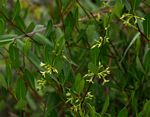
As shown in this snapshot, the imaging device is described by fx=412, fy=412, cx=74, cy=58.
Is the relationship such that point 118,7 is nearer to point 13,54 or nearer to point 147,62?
point 147,62

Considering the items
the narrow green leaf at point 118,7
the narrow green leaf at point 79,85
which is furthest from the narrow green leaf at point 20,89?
the narrow green leaf at point 118,7

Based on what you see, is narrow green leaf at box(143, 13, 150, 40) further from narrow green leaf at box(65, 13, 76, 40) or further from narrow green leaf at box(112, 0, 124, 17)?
narrow green leaf at box(65, 13, 76, 40)

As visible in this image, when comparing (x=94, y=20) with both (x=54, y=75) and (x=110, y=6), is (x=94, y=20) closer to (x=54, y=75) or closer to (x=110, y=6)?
(x=110, y=6)

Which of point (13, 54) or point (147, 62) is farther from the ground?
point (13, 54)

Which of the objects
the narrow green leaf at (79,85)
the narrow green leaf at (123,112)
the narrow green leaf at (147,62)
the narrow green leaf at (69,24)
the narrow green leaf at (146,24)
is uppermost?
the narrow green leaf at (69,24)

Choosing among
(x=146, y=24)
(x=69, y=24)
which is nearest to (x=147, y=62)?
(x=146, y=24)

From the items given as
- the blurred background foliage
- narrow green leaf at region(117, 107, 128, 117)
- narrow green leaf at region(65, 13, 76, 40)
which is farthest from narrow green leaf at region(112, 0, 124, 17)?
narrow green leaf at region(117, 107, 128, 117)

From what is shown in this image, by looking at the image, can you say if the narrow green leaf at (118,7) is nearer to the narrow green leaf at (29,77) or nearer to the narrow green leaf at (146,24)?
the narrow green leaf at (146,24)

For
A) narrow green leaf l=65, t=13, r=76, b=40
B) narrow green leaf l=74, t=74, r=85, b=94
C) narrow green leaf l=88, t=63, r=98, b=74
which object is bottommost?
narrow green leaf l=74, t=74, r=85, b=94

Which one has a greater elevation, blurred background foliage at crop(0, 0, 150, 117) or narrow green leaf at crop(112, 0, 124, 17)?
narrow green leaf at crop(112, 0, 124, 17)

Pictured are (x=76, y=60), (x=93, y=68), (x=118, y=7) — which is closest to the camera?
(x=93, y=68)

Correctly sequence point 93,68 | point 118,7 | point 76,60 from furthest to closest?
point 76,60, point 118,7, point 93,68
